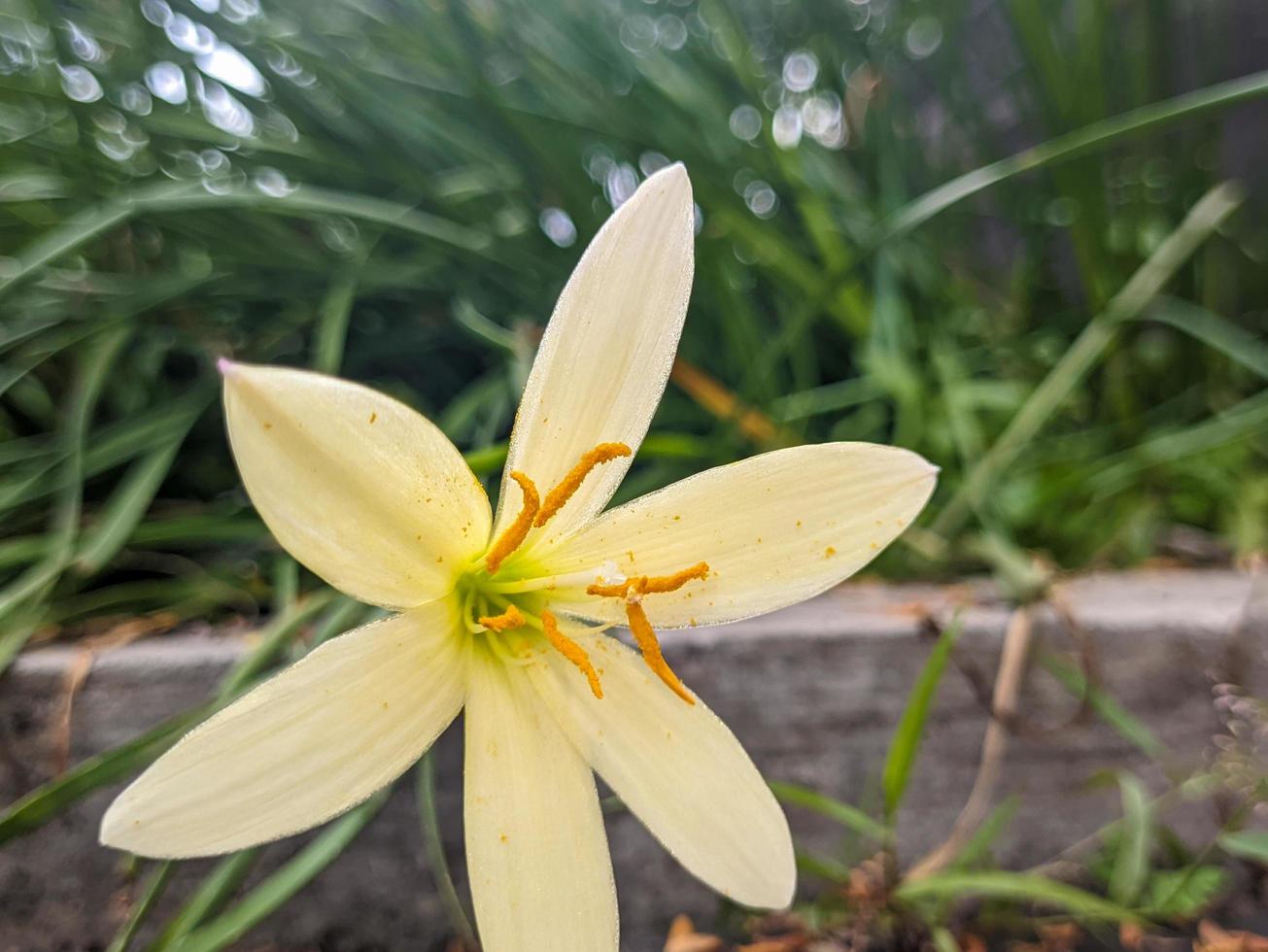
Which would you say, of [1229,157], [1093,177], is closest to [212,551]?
[1093,177]

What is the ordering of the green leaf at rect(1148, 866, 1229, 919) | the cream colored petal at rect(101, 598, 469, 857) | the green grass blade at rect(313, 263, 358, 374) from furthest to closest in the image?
the green grass blade at rect(313, 263, 358, 374) → the green leaf at rect(1148, 866, 1229, 919) → the cream colored petal at rect(101, 598, 469, 857)

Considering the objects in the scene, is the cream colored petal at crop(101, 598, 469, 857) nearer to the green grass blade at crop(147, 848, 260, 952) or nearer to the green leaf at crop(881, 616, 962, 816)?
the green grass blade at crop(147, 848, 260, 952)

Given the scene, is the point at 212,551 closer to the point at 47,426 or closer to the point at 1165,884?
the point at 47,426

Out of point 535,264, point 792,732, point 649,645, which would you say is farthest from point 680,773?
point 535,264

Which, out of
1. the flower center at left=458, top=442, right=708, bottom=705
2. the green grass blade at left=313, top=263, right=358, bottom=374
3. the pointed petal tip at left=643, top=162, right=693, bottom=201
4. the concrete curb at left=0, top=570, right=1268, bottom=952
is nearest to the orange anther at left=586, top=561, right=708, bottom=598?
the flower center at left=458, top=442, right=708, bottom=705

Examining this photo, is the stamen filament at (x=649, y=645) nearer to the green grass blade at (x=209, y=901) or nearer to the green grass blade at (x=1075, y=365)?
the green grass blade at (x=209, y=901)

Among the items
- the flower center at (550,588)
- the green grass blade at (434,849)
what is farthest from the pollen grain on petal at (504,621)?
the green grass blade at (434,849)
